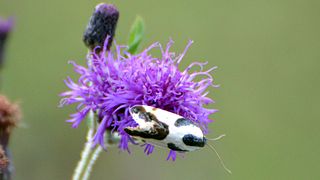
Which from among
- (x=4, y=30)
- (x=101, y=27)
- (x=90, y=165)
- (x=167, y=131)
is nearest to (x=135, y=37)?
(x=101, y=27)

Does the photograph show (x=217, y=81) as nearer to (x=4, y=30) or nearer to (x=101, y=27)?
(x=4, y=30)

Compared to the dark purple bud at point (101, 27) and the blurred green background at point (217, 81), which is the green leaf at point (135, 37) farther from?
the blurred green background at point (217, 81)

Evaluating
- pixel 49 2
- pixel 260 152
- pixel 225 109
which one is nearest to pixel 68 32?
pixel 49 2

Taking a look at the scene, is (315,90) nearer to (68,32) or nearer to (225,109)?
(225,109)

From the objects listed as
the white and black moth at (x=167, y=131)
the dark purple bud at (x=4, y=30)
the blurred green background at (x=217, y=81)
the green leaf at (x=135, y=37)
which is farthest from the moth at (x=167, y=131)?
the blurred green background at (x=217, y=81)

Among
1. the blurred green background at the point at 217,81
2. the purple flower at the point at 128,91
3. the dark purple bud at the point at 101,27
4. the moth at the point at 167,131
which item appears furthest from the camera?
the blurred green background at the point at 217,81

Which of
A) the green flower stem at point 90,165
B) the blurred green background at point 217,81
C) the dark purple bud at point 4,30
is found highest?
the blurred green background at point 217,81

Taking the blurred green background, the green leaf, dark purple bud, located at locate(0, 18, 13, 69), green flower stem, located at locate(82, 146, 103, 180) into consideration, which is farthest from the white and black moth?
the blurred green background

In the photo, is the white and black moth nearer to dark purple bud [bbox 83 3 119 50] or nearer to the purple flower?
the purple flower
